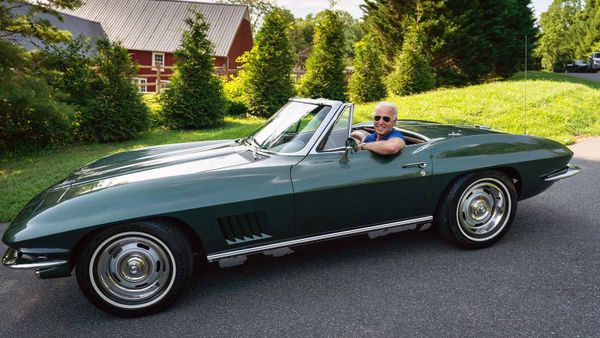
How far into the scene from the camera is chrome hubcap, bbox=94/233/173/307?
298 centimetres

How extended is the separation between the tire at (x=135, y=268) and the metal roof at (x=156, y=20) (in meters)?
28.8

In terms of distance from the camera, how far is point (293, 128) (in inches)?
152

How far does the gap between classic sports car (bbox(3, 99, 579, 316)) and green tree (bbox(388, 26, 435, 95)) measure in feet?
40.1

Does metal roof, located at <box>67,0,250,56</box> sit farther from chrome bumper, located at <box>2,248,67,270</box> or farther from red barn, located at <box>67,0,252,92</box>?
chrome bumper, located at <box>2,248,67,270</box>

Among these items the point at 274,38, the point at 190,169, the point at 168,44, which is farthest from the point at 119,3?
the point at 190,169

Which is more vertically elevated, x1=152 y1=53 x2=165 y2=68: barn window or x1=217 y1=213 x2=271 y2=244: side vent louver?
x1=152 y1=53 x2=165 y2=68: barn window

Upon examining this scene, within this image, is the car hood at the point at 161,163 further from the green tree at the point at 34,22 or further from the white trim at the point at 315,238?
the green tree at the point at 34,22

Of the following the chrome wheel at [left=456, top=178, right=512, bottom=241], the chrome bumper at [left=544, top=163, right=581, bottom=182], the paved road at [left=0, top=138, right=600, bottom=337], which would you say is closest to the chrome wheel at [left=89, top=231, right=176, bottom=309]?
the paved road at [left=0, top=138, right=600, bottom=337]

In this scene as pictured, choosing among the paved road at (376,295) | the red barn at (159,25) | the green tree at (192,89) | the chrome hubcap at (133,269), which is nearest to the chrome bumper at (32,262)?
the chrome hubcap at (133,269)

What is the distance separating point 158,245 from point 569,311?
2676 mm

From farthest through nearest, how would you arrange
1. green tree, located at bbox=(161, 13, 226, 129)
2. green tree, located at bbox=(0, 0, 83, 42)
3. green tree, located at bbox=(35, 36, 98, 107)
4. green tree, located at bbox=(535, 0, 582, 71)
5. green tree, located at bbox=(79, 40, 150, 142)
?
green tree, located at bbox=(535, 0, 582, 71) → green tree, located at bbox=(161, 13, 226, 129) → green tree, located at bbox=(79, 40, 150, 142) → green tree, located at bbox=(35, 36, 98, 107) → green tree, located at bbox=(0, 0, 83, 42)

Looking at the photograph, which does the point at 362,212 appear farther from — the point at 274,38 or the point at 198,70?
the point at 274,38

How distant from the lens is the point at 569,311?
286cm

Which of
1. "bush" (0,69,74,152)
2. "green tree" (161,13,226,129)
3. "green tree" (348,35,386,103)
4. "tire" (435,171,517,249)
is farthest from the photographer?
"green tree" (348,35,386,103)
